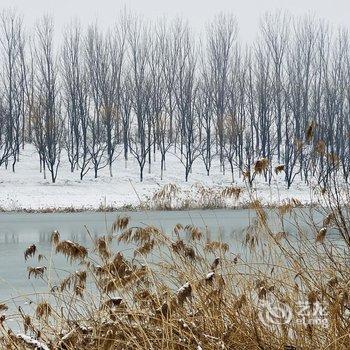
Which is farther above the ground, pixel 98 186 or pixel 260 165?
pixel 260 165

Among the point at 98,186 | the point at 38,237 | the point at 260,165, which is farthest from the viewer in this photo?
the point at 98,186

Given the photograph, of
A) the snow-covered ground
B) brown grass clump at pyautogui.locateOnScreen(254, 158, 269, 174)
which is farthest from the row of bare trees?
brown grass clump at pyautogui.locateOnScreen(254, 158, 269, 174)

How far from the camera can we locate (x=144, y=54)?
36.8 m

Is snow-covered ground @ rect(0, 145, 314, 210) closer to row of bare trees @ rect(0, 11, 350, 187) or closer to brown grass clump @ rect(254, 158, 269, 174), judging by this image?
row of bare trees @ rect(0, 11, 350, 187)

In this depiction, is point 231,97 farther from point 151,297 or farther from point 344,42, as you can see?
point 151,297

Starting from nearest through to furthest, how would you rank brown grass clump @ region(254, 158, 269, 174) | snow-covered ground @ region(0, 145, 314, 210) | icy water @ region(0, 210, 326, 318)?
1. brown grass clump @ region(254, 158, 269, 174)
2. icy water @ region(0, 210, 326, 318)
3. snow-covered ground @ region(0, 145, 314, 210)

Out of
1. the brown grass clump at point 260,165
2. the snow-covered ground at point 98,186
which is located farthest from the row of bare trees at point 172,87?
the brown grass clump at point 260,165

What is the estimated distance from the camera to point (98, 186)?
1240 inches

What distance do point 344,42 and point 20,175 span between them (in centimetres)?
2002

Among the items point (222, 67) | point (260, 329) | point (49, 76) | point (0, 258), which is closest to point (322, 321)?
point (260, 329)

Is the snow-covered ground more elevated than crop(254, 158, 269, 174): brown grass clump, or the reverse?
crop(254, 158, 269, 174): brown grass clump

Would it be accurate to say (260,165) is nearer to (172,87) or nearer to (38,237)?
(38,237)

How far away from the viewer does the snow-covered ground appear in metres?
26.7

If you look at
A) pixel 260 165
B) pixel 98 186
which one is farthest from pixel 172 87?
pixel 260 165
